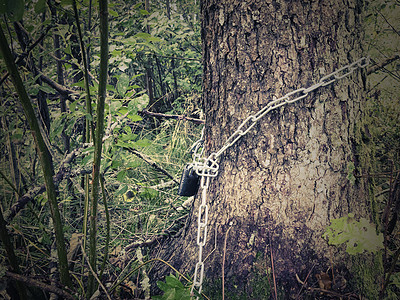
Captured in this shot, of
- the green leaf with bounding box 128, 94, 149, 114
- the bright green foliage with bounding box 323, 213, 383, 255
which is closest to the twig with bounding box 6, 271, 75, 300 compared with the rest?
the green leaf with bounding box 128, 94, 149, 114

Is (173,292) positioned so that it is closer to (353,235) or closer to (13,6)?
(353,235)

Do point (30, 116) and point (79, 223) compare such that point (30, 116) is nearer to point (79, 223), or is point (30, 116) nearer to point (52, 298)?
point (52, 298)

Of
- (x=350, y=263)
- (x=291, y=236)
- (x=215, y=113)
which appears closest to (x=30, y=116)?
(x=215, y=113)

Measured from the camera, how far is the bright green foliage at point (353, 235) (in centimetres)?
116

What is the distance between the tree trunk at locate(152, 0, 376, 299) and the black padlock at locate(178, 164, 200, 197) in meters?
0.27

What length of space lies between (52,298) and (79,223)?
0.97 m

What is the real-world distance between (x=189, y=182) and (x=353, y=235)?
2.78ft

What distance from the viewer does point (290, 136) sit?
4.11 feet

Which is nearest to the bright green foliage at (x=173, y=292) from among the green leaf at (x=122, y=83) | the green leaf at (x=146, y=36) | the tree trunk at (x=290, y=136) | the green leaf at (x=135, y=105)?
the tree trunk at (x=290, y=136)

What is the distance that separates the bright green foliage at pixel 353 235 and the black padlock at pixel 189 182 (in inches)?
28.2

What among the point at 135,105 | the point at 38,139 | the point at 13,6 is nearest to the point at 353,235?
the point at 135,105

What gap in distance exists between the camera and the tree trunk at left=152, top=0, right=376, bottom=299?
122 cm

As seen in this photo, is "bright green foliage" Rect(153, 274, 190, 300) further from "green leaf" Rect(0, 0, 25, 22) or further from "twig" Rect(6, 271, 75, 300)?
"green leaf" Rect(0, 0, 25, 22)

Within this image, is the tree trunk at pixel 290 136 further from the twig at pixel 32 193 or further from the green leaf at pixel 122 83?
the twig at pixel 32 193
